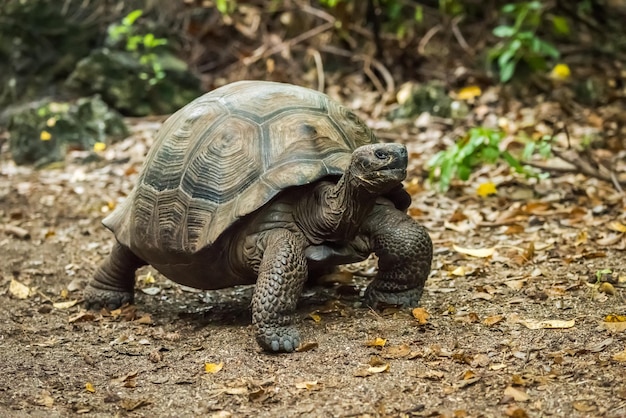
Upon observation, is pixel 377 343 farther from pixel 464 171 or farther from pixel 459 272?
pixel 464 171

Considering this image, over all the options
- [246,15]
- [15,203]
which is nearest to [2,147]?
[15,203]

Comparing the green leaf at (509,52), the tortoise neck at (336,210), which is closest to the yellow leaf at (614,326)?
the tortoise neck at (336,210)

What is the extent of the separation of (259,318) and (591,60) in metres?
7.12

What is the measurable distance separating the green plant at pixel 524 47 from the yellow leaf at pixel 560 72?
0.46 ft

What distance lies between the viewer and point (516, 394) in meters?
3.10

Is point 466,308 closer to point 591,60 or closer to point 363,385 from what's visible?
point 363,385

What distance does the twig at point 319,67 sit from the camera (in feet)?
31.1

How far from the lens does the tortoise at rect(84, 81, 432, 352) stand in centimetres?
387

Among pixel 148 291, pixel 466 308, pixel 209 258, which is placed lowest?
pixel 148 291

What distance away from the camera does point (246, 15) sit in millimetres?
11195

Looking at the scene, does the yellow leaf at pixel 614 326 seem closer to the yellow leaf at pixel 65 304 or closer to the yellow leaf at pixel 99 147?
the yellow leaf at pixel 65 304

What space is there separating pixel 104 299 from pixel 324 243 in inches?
58.2

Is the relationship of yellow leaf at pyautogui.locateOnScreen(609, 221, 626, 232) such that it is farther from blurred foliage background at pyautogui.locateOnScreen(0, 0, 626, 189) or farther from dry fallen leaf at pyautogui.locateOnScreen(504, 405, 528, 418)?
blurred foliage background at pyautogui.locateOnScreen(0, 0, 626, 189)

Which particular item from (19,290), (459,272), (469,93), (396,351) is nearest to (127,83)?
(469,93)
